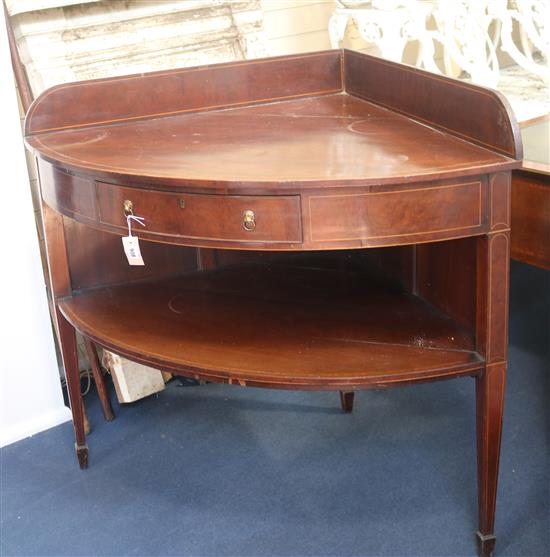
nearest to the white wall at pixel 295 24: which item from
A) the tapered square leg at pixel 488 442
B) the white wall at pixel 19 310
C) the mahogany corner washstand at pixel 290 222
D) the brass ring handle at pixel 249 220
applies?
the mahogany corner washstand at pixel 290 222

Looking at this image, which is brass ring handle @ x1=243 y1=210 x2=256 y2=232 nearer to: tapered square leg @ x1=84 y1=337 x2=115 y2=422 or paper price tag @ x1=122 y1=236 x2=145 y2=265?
paper price tag @ x1=122 y1=236 x2=145 y2=265

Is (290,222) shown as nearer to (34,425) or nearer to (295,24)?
(34,425)

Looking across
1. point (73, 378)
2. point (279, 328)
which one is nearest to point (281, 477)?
point (279, 328)

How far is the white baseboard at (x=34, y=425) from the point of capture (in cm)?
266

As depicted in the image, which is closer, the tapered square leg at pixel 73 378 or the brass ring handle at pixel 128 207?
the brass ring handle at pixel 128 207

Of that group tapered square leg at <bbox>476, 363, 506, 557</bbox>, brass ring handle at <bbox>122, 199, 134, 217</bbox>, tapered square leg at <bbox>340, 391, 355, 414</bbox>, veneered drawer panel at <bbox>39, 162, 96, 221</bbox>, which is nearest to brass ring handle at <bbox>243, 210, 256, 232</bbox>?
brass ring handle at <bbox>122, 199, 134, 217</bbox>

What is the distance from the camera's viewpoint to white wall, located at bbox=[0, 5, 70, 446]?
8.14 feet

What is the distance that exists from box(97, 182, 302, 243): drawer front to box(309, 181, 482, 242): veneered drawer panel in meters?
0.06

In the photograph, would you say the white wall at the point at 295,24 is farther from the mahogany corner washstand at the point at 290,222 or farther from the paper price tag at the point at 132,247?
the paper price tag at the point at 132,247

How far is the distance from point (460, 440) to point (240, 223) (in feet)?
3.72

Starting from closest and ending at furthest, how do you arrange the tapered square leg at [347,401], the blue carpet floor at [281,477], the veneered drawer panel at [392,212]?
the veneered drawer panel at [392,212]
the blue carpet floor at [281,477]
the tapered square leg at [347,401]

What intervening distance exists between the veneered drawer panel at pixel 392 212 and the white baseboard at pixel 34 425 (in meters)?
1.42

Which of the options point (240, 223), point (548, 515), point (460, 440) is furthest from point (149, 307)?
point (548, 515)

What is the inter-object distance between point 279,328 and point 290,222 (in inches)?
18.3
